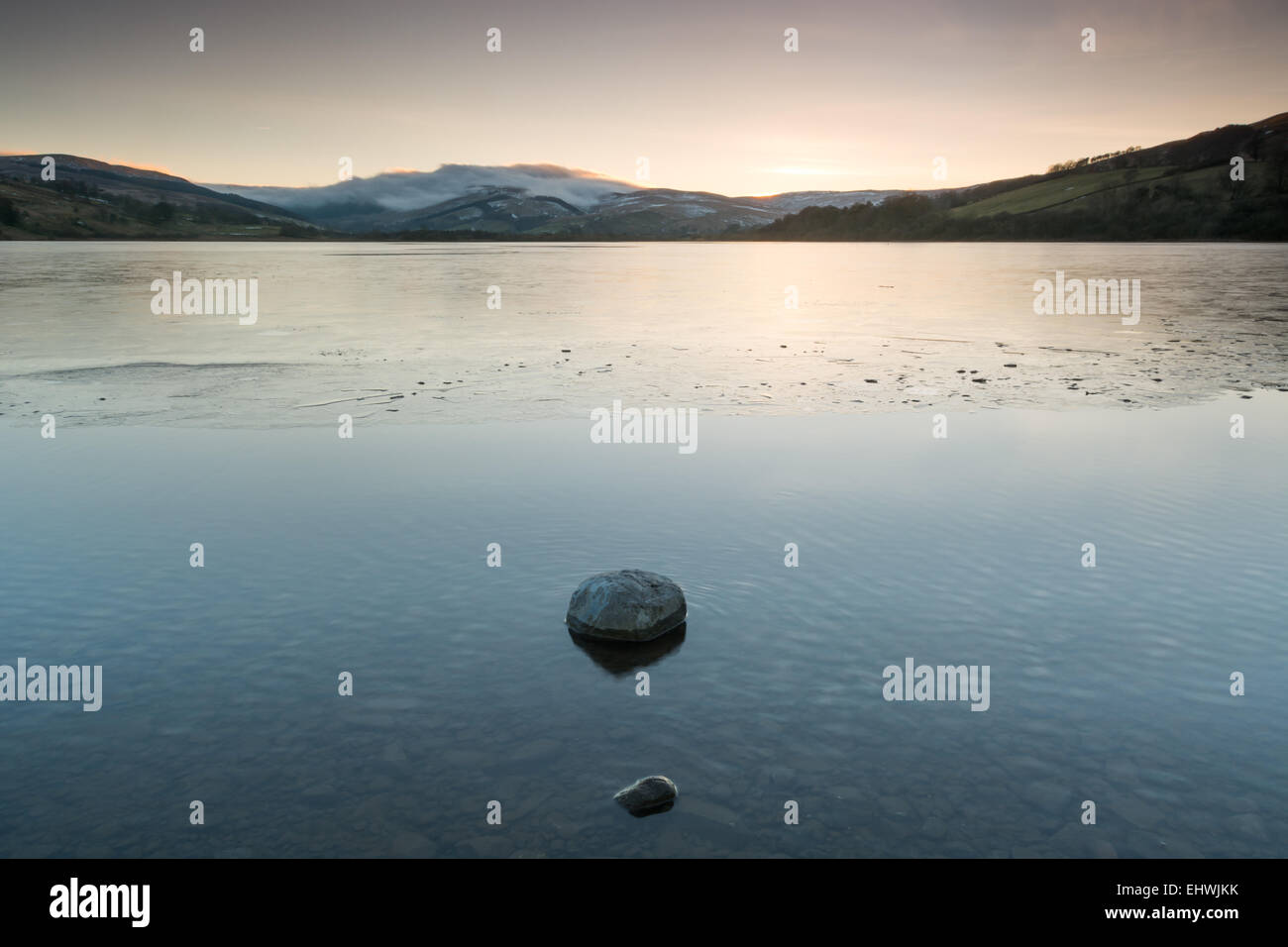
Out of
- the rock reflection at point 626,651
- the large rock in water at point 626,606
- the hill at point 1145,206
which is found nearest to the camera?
the rock reflection at point 626,651

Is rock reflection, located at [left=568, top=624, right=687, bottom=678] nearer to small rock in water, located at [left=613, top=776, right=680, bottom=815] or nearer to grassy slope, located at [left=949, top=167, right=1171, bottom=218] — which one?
small rock in water, located at [left=613, top=776, right=680, bottom=815]

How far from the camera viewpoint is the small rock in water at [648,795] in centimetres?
671

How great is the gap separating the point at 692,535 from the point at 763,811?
6201mm

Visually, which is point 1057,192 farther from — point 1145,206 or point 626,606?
point 626,606

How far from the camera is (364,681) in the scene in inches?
342

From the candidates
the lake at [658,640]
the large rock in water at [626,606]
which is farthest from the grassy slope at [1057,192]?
the large rock in water at [626,606]

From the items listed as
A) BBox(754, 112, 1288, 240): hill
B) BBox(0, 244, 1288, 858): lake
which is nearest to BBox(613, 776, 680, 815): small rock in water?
BBox(0, 244, 1288, 858): lake

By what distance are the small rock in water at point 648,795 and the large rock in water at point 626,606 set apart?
113 inches

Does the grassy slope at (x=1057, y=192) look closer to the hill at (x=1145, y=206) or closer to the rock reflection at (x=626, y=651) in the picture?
the hill at (x=1145, y=206)

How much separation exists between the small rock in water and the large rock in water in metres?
2.87

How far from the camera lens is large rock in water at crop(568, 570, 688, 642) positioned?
383 inches

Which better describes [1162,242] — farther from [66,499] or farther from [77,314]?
[66,499]

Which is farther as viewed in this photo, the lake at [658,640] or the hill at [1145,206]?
the hill at [1145,206]
